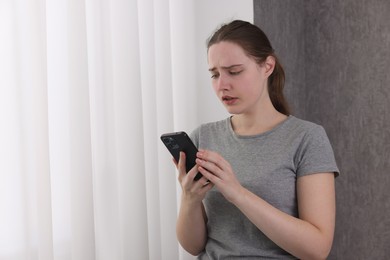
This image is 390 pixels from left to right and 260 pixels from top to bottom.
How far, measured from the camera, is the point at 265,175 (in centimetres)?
128

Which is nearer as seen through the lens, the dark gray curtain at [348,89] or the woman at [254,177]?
the woman at [254,177]

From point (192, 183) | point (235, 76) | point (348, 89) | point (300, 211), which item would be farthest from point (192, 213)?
point (348, 89)

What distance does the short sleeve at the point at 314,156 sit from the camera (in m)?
1.24

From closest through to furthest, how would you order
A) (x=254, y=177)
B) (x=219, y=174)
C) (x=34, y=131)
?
(x=219, y=174) → (x=254, y=177) → (x=34, y=131)

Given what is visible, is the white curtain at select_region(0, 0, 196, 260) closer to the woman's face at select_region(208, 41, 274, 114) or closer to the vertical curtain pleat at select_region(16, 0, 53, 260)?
the vertical curtain pleat at select_region(16, 0, 53, 260)

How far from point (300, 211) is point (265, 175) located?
13cm

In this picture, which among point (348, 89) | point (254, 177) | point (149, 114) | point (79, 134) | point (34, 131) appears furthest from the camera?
point (348, 89)

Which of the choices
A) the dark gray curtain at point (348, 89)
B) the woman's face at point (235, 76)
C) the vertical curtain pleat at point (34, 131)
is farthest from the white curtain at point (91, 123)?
the dark gray curtain at point (348, 89)

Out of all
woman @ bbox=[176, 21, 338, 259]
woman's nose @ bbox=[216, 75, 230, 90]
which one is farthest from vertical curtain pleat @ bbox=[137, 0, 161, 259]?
woman's nose @ bbox=[216, 75, 230, 90]

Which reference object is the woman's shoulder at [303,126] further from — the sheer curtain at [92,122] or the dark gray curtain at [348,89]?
the dark gray curtain at [348,89]

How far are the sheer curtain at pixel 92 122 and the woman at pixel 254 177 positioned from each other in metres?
0.36

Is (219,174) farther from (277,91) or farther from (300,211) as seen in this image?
(277,91)

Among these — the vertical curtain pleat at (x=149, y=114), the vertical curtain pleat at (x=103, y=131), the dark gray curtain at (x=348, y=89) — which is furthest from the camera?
the dark gray curtain at (x=348, y=89)

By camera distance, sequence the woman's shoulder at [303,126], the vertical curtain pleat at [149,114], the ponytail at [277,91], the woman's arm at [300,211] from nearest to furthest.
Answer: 1. the woman's arm at [300,211]
2. the woman's shoulder at [303,126]
3. the ponytail at [277,91]
4. the vertical curtain pleat at [149,114]
